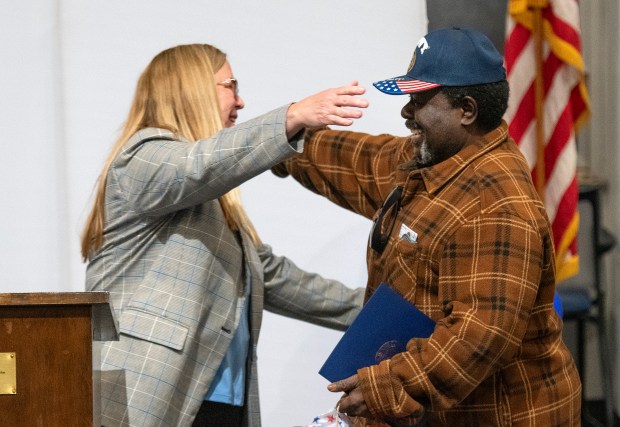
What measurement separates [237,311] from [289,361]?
1481mm

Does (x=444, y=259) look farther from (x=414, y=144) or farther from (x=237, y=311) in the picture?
(x=237, y=311)

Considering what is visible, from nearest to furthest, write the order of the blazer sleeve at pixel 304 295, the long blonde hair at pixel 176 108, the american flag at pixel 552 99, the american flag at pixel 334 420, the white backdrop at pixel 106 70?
the american flag at pixel 334 420
the long blonde hair at pixel 176 108
the blazer sleeve at pixel 304 295
the american flag at pixel 552 99
the white backdrop at pixel 106 70

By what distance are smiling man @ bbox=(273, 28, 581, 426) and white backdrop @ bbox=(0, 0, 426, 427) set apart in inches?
64.7

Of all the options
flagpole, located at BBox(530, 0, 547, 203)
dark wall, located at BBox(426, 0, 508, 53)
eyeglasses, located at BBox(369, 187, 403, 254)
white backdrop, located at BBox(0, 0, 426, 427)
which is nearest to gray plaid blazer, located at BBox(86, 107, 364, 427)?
eyeglasses, located at BBox(369, 187, 403, 254)

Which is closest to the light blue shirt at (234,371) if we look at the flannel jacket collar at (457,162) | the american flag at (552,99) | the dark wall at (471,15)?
the flannel jacket collar at (457,162)

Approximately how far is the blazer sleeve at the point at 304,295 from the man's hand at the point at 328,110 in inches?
28.3

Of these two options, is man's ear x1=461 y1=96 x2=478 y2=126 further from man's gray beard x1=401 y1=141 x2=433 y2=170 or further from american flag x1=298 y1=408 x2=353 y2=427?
american flag x1=298 y1=408 x2=353 y2=427

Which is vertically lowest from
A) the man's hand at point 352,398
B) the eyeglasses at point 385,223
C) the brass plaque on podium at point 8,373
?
the man's hand at point 352,398

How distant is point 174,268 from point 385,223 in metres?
0.62

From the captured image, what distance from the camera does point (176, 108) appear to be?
9.20ft

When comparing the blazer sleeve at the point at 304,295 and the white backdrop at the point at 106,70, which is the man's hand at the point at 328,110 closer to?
the blazer sleeve at the point at 304,295

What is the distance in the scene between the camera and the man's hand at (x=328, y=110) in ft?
7.91

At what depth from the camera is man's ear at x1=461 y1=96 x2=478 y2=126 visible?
2.34m

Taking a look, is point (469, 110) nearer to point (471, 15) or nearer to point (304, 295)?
point (304, 295)
